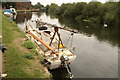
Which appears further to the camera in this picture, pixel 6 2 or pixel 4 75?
pixel 6 2

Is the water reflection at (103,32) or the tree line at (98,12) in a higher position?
the tree line at (98,12)

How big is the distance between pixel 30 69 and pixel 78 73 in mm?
6581

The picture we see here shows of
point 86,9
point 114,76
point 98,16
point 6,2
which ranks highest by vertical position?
point 6,2

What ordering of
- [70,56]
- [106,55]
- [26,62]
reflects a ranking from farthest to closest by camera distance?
[106,55] → [70,56] → [26,62]

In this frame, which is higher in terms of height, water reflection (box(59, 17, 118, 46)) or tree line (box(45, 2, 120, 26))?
tree line (box(45, 2, 120, 26))

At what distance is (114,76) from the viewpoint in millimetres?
16656

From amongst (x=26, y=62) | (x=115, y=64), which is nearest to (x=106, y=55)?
(x=115, y=64)

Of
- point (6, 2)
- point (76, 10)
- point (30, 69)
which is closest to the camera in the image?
point (30, 69)

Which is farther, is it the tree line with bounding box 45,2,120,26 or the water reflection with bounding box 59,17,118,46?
the tree line with bounding box 45,2,120,26

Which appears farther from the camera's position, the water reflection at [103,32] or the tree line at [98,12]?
the tree line at [98,12]

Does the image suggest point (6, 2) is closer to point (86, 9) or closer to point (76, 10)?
point (76, 10)

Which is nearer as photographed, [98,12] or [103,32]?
[103,32]

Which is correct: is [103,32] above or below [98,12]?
below

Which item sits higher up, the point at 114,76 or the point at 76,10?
the point at 76,10
